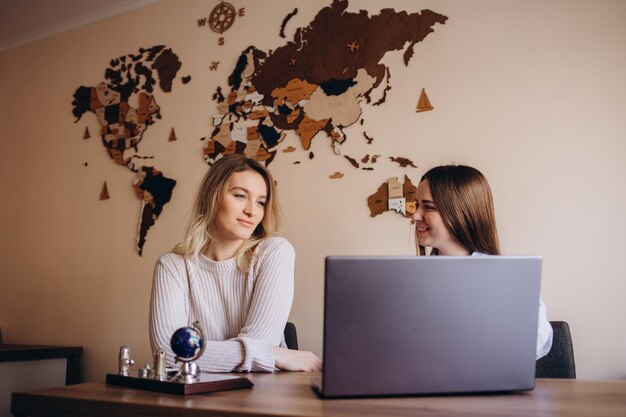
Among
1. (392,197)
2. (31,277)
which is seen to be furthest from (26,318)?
(392,197)

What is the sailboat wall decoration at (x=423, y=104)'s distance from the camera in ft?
7.75

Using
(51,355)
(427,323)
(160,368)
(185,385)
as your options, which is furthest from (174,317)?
(51,355)

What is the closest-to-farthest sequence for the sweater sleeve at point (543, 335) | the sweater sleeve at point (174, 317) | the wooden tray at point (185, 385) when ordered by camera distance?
the wooden tray at point (185, 385) < the sweater sleeve at point (174, 317) < the sweater sleeve at point (543, 335)

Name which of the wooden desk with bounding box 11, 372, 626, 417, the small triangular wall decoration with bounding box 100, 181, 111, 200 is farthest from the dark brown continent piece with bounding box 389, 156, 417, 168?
the small triangular wall decoration with bounding box 100, 181, 111, 200

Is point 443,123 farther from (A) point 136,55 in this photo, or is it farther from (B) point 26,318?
(B) point 26,318

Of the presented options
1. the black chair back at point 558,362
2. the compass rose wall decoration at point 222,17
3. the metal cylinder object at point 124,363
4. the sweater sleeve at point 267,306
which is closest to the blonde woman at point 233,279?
the sweater sleeve at point 267,306

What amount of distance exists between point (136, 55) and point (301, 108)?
1163 mm

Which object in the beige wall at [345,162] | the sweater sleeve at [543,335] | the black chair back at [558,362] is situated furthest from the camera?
the beige wall at [345,162]

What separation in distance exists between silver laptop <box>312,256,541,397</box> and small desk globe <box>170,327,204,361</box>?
284 mm

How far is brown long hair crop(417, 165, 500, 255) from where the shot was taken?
6.09ft

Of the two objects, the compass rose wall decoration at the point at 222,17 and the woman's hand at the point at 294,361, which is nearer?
the woman's hand at the point at 294,361

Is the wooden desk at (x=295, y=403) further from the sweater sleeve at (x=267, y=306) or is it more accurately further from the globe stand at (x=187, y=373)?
the sweater sleeve at (x=267, y=306)

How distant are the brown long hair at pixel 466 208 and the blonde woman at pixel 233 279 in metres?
0.52

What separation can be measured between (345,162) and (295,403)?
5.47 feet
